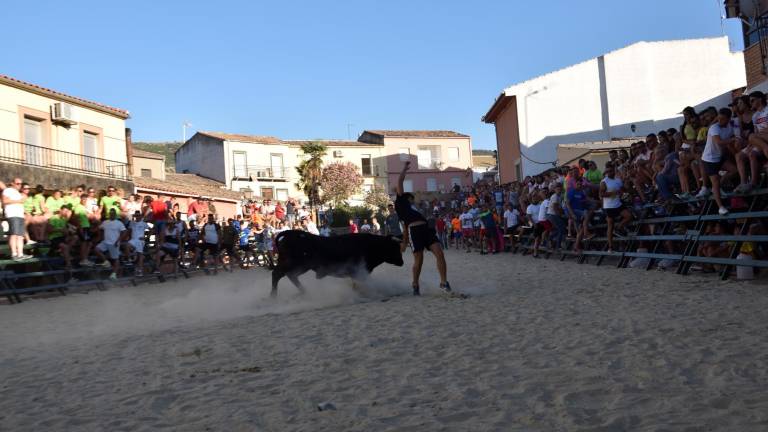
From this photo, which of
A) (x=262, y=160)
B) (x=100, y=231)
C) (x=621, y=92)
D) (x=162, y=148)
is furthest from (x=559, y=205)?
(x=162, y=148)

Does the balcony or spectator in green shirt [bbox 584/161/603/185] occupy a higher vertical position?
the balcony

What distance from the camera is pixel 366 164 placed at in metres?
64.6

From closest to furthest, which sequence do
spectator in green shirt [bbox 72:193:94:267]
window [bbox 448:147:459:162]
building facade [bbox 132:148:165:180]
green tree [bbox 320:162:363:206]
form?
spectator in green shirt [bbox 72:193:94:267]
building facade [bbox 132:148:165:180]
green tree [bbox 320:162:363:206]
window [bbox 448:147:459:162]

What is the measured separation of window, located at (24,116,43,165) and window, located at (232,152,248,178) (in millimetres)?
30875

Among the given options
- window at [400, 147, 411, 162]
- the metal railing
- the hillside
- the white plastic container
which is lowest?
the white plastic container

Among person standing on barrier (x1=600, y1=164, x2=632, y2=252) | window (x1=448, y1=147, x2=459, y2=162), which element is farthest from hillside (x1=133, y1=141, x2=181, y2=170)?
person standing on barrier (x1=600, y1=164, x2=632, y2=252)

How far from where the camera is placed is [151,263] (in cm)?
1598

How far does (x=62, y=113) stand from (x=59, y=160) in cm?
200

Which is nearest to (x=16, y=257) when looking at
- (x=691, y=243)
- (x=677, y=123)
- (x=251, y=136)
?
(x=691, y=243)

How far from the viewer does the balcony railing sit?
78.4ft

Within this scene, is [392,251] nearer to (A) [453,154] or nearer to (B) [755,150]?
(B) [755,150]

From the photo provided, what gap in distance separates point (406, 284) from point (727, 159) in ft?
17.8

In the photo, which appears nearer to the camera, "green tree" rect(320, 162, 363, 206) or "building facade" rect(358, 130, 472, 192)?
"green tree" rect(320, 162, 363, 206)

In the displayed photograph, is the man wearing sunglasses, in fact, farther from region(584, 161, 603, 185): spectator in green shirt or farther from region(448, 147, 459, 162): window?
region(448, 147, 459, 162): window
